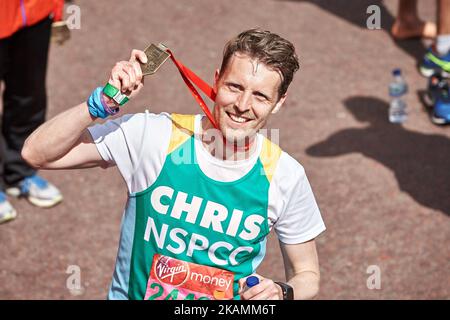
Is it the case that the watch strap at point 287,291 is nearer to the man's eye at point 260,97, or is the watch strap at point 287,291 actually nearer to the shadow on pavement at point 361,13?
the man's eye at point 260,97

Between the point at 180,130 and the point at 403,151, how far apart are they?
3.82 metres

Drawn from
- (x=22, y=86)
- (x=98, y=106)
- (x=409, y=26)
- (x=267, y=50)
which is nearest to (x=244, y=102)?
(x=267, y=50)

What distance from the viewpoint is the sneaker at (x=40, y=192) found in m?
6.18

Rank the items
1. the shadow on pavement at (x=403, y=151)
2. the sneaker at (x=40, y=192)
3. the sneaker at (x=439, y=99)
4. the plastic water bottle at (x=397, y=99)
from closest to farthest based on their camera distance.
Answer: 1. the sneaker at (x=40, y=192)
2. the shadow on pavement at (x=403, y=151)
3. the sneaker at (x=439, y=99)
4. the plastic water bottle at (x=397, y=99)

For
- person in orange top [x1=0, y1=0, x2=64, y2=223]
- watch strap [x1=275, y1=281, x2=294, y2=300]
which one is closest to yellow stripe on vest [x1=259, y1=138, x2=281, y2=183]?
watch strap [x1=275, y1=281, x2=294, y2=300]

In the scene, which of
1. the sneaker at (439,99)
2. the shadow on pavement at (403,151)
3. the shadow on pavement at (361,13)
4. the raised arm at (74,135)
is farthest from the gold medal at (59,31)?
the shadow on pavement at (361,13)

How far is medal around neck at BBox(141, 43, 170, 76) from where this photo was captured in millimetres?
3205

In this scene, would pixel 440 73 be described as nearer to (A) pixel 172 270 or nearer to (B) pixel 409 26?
(B) pixel 409 26

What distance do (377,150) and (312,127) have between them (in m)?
0.63

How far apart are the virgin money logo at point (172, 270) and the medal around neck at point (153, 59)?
2.74ft

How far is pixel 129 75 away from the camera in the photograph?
10.4 ft

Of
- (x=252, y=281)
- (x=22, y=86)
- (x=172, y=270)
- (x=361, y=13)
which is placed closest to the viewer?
(x=252, y=281)

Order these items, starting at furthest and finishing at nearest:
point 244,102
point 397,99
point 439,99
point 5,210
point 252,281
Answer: point 397,99 < point 439,99 < point 5,210 < point 244,102 < point 252,281

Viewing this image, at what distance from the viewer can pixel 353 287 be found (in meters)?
5.54
